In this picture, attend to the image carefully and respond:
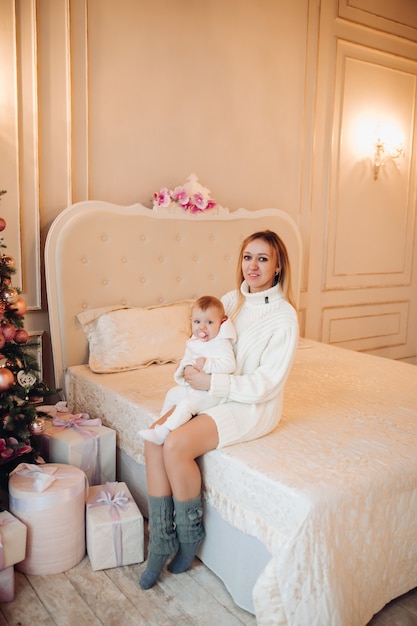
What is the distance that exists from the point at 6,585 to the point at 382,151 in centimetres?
412

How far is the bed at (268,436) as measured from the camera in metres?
1.63

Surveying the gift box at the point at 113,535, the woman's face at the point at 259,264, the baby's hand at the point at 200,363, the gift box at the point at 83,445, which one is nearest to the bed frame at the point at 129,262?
the gift box at the point at 83,445

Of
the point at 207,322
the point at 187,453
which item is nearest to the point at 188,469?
the point at 187,453

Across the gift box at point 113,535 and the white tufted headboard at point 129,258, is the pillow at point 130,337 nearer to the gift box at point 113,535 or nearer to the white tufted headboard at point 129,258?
the white tufted headboard at point 129,258

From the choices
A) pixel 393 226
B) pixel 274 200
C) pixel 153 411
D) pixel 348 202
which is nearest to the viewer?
pixel 153 411

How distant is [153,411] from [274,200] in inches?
86.9

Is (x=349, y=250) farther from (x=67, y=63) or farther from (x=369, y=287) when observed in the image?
(x=67, y=63)

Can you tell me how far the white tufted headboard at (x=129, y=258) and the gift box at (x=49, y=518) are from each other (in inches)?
37.9

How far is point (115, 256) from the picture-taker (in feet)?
10.3

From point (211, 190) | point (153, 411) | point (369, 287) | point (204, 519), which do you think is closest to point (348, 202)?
point (369, 287)

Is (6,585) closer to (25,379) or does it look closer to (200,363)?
(25,379)

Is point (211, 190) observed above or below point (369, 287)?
above

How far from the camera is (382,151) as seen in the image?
181 inches

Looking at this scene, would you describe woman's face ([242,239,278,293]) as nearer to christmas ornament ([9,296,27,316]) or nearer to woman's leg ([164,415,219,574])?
woman's leg ([164,415,219,574])
